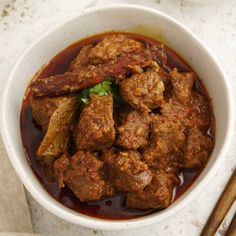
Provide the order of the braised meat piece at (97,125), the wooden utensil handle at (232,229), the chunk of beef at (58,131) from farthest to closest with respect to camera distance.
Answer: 1. the wooden utensil handle at (232,229)
2. the chunk of beef at (58,131)
3. the braised meat piece at (97,125)

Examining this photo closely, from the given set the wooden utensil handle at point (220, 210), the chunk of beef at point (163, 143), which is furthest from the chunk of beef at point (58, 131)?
the wooden utensil handle at point (220, 210)

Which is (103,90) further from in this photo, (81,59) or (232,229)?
(232,229)

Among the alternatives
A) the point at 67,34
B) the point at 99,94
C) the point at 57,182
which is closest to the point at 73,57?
the point at 67,34

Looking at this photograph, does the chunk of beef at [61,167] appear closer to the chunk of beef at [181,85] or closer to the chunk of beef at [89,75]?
the chunk of beef at [89,75]

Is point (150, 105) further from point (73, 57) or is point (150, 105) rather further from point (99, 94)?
point (73, 57)

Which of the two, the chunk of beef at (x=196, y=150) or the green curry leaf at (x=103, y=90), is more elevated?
the green curry leaf at (x=103, y=90)

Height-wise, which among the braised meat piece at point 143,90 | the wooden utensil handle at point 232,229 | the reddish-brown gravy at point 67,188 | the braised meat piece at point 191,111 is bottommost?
the wooden utensil handle at point 232,229

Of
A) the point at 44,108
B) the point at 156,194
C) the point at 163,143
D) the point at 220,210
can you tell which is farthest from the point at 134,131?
the point at 220,210
